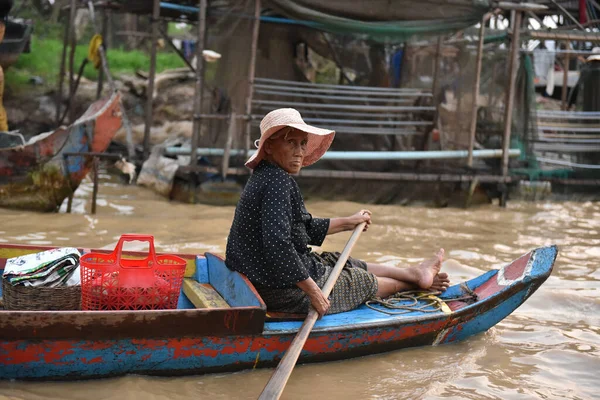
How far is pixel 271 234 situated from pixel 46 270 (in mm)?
1027

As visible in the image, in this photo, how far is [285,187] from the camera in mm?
3182

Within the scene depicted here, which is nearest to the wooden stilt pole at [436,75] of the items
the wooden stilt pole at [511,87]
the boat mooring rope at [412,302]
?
the wooden stilt pole at [511,87]

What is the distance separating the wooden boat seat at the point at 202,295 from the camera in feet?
11.1

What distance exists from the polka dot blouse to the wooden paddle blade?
0.65ft

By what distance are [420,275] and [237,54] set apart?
483cm

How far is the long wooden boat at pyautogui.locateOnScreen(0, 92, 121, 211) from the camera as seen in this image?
661 centimetres

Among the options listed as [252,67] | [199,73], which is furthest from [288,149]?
[199,73]

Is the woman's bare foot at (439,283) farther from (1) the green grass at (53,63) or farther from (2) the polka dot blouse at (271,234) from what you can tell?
(1) the green grass at (53,63)

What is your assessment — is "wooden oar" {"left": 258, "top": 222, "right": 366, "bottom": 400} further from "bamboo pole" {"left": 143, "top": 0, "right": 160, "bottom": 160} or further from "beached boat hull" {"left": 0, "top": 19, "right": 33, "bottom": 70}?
"beached boat hull" {"left": 0, "top": 19, "right": 33, "bottom": 70}

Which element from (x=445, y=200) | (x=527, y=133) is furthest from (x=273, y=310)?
(x=527, y=133)

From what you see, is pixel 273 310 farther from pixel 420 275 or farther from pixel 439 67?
A: pixel 439 67

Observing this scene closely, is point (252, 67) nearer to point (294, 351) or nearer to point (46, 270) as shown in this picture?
point (46, 270)

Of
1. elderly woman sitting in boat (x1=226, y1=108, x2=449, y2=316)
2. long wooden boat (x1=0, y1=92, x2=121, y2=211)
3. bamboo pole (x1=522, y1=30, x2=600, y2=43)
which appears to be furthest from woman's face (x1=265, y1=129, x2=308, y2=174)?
bamboo pole (x1=522, y1=30, x2=600, y2=43)

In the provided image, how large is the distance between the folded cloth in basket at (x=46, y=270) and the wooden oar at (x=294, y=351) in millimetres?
1049
